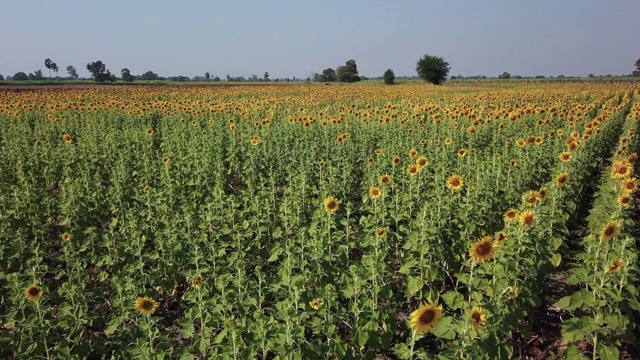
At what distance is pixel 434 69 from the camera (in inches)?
2569

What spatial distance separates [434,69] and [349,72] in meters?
20.8

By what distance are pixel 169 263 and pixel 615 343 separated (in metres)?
4.22

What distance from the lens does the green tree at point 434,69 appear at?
6529 centimetres

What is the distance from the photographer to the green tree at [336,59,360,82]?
3250 inches

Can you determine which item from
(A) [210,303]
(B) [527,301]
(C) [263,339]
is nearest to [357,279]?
(C) [263,339]

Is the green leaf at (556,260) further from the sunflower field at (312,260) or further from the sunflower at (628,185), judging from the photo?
the sunflower at (628,185)

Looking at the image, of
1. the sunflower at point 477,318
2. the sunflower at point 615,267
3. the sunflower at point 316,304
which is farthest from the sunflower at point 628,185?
the sunflower at point 316,304

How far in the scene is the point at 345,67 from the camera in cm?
8306

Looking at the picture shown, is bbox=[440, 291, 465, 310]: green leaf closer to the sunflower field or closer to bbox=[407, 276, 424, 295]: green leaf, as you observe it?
the sunflower field

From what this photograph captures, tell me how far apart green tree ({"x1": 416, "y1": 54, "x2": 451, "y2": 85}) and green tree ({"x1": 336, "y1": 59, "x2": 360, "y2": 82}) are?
18.7 metres

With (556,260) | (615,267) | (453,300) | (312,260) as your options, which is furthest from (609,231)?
(312,260)

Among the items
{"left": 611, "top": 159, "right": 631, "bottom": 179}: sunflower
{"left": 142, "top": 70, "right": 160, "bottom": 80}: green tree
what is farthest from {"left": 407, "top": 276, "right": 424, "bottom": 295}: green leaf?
{"left": 142, "top": 70, "right": 160, "bottom": 80}: green tree

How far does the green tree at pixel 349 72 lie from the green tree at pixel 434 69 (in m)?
18.7

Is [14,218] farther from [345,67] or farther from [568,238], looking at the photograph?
[345,67]
